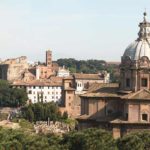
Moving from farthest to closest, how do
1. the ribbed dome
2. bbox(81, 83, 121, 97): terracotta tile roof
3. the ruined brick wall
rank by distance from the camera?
the ruined brick wall → bbox(81, 83, 121, 97): terracotta tile roof → the ribbed dome

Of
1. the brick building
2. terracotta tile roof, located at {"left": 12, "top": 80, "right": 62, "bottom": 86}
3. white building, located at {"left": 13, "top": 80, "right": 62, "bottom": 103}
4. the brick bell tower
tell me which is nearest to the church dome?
the brick building

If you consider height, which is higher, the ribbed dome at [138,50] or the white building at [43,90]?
the ribbed dome at [138,50]

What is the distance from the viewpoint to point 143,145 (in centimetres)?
4391

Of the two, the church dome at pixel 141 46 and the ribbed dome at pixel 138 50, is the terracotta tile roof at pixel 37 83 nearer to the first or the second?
the church dome at pixel 141 46

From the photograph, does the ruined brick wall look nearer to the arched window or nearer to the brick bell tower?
the brick bell tower

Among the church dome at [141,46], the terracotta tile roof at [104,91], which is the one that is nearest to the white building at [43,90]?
the terracotta tile roof at [104,91]

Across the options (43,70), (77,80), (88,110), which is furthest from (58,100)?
(88,110)

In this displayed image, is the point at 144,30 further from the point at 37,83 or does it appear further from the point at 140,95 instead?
the point at 37,83

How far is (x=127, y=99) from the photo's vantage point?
169 ft

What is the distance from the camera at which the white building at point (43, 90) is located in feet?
366

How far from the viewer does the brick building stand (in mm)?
51719

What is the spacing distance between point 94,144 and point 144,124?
316 inches

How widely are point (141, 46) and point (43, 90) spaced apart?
60.0 meters

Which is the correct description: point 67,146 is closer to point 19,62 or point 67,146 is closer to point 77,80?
point 77,80
